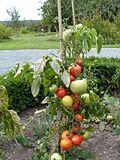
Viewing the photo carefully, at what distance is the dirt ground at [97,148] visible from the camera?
12.0 feet

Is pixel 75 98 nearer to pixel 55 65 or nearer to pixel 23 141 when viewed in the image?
pixel 55 65

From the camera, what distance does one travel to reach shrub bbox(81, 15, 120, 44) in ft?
57.3

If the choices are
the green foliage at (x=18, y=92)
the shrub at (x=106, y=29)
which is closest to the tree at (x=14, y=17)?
the shrub at (x=106, y=29)

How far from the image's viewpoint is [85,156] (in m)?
3.28

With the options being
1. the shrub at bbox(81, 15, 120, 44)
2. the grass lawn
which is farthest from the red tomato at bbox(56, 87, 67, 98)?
the shrub at bbox(81, 15, 120, 44)

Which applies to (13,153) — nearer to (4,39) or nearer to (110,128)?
(110,128)

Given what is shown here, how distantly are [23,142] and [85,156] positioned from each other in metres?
0.78

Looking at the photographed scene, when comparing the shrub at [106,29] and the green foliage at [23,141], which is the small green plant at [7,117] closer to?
the green foliage at [23,141]

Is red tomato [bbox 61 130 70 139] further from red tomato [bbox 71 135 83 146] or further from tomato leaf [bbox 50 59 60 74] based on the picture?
tomato leaf [bbox 50 59 60 74]

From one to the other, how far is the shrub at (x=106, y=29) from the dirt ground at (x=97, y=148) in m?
13.6

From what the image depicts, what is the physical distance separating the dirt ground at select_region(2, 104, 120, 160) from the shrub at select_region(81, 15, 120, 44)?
13.6 m

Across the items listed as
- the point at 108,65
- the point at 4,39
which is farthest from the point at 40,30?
the point at 108,65

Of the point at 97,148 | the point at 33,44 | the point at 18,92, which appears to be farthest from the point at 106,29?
the point at 97,148

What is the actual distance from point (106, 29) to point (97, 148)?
13961mm
